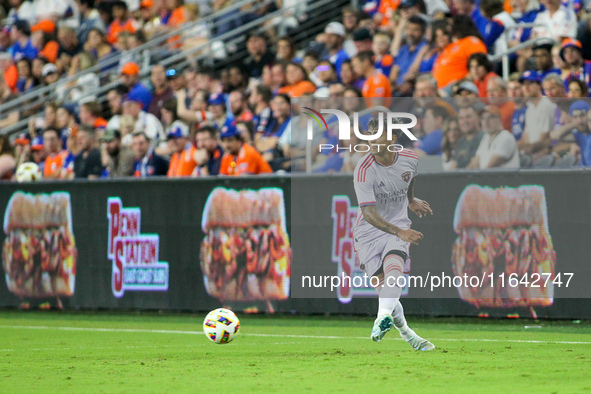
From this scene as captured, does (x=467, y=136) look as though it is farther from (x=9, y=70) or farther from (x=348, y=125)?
(x=9, y=70)

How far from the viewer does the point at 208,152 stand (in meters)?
15.0

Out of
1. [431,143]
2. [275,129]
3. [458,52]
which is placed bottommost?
[431,143]

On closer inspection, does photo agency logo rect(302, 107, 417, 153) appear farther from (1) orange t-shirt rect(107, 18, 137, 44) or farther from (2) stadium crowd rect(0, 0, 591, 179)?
(1) orange t-shirt rect(107, 18, 137, 44)

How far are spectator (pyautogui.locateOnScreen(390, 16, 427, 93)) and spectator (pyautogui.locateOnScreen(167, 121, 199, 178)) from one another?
10.8ft

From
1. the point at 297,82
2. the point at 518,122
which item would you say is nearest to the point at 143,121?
the point at 297,82

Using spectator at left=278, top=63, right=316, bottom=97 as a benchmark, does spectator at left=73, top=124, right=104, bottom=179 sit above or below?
below

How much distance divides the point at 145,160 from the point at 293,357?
739cm

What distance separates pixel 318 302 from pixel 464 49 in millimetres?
4233

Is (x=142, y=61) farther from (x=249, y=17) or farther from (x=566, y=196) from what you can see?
(x=566, y=196)

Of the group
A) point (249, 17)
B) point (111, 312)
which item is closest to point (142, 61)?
point (249, 17)

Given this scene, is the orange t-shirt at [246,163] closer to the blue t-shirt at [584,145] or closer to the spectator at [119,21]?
the blue t-shirt at [584,145]

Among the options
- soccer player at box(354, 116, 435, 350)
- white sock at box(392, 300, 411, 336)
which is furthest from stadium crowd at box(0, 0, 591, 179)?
white sock at box(392, 300, 411, 336)

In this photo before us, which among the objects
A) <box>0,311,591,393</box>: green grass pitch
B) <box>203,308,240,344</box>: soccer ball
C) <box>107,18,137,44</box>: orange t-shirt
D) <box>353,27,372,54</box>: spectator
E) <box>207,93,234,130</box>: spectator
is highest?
<box>107,18,137,44</box>: orange t-shirt

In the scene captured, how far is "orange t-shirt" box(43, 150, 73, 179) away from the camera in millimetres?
16797
